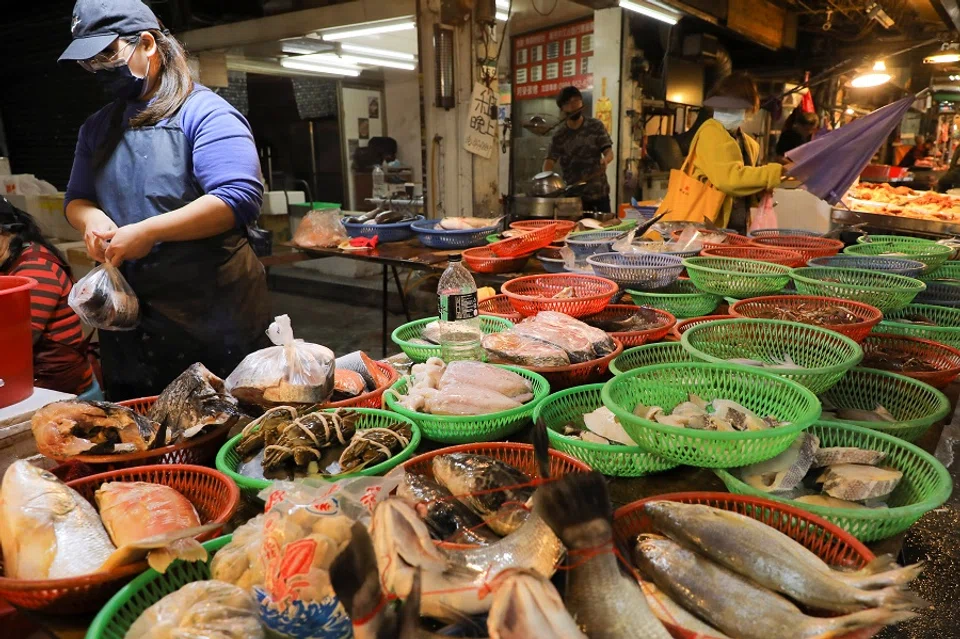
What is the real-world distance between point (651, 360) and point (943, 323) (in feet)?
5.35

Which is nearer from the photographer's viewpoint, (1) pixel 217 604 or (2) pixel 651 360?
(1) pixel 217 604

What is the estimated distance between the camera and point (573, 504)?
1.01 metres

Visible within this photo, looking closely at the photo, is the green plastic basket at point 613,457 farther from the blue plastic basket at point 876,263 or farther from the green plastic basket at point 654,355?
the blue plastic basket at point 876,263

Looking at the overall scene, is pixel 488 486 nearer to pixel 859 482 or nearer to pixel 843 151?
pixel 859 482

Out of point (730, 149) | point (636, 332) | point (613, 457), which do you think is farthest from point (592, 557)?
point (730, 149)

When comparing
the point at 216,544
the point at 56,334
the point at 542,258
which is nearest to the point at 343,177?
the point at 542,258

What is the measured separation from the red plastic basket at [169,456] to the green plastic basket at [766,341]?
153 centimetres

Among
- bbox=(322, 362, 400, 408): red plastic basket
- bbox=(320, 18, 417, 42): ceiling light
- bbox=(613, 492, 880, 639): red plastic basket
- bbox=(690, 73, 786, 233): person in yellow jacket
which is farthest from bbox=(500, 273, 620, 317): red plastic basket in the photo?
bbox=(320, 18, 417, 42): ceiling light

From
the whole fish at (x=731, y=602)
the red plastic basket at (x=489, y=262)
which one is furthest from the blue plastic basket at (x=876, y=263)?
the whole fish at (x=731, y=602)

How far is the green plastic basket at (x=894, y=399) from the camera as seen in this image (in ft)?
5.81

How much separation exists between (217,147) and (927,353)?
3011 millimetres

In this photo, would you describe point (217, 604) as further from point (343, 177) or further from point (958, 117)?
point (958, 117)

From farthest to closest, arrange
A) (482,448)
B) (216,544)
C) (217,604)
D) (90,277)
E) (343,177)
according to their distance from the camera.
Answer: (343,177)
(90,277)
(482,448)
(216,544)
(217,604)

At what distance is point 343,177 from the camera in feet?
41.8
